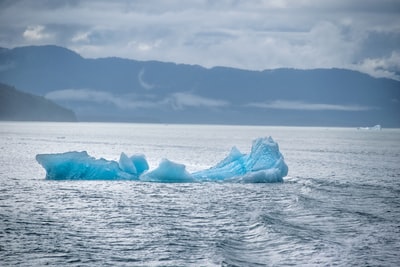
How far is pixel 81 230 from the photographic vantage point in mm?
22328

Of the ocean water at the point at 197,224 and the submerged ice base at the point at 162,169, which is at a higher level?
the submerged ice base at the point at 162,169

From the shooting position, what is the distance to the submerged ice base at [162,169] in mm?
39562

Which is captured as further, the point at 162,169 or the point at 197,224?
the point at 162,169

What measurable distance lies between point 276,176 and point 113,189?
12.0 meters

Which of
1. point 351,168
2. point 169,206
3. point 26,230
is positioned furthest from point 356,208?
point 351,168

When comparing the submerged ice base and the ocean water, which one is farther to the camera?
the submerged ice base

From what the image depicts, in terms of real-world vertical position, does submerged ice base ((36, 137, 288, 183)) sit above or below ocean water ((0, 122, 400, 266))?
above

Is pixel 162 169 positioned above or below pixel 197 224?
above

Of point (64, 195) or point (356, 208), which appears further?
point (64, 195)

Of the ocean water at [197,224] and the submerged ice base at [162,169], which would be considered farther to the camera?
the submerged ice base at [162,169]

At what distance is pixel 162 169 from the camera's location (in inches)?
1563

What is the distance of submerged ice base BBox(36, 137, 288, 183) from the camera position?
3956 cm

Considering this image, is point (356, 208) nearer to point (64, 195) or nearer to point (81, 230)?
point (81, 230)

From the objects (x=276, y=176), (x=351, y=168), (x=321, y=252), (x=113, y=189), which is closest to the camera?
(x=321, y=252)
